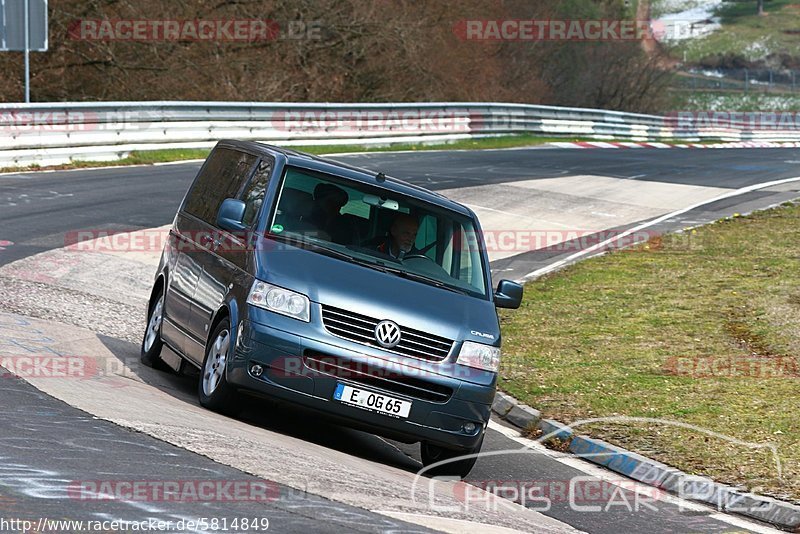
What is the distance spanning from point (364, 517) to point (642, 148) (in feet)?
117

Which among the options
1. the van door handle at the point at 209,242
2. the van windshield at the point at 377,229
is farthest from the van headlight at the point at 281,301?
the van door handle at the point at 209,242

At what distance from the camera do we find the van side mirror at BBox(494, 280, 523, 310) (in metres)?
9.61

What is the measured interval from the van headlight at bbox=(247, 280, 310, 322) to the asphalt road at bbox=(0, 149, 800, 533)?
3.36 ft

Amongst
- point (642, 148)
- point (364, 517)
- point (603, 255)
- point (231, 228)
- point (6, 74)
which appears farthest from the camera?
point (642, 148)

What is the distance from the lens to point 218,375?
857 centimetres

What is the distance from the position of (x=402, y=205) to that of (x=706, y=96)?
284ft

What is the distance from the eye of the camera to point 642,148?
40656mm

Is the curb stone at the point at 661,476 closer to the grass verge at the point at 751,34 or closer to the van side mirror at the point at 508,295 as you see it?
the van side mirror at the point at 508,295

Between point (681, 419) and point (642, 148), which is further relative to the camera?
point (642, 148)

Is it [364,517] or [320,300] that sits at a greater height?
[320,300]

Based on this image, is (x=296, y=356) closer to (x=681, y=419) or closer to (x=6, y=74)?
(x=681, y=419)

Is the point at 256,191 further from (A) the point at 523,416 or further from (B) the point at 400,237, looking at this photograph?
(A) the point at 523,416

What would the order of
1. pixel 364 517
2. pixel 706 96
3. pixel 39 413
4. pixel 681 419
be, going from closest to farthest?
pixel 364 517 < pixel 39 413 < pixel 681 419 < pixel 706 96

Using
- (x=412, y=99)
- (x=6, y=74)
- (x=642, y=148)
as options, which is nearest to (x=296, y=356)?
(x=6, y=74)
